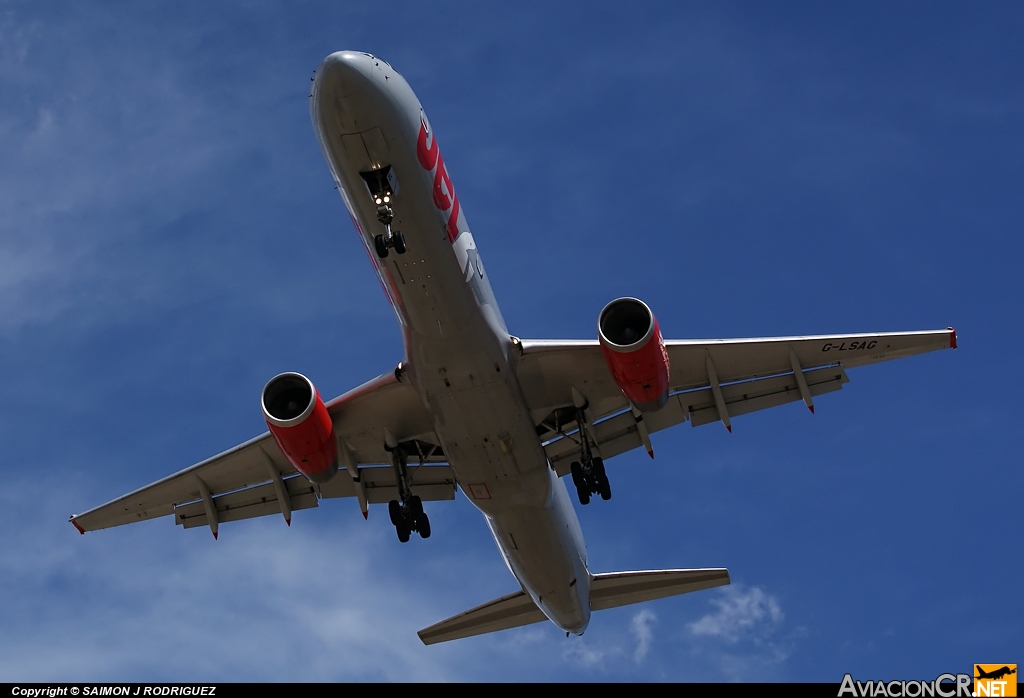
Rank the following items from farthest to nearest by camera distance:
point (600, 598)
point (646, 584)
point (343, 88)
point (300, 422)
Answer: point (600, 598)
point (646, 584)
point (300, 422)
point (343, 88)

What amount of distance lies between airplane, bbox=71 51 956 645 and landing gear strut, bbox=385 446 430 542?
37 millimetres

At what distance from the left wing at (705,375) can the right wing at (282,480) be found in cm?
278

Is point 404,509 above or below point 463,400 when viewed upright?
below

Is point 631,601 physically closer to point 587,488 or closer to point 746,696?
point 587,488

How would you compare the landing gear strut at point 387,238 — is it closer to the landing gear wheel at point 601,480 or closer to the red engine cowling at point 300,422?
the red engine cowling at point 300,422

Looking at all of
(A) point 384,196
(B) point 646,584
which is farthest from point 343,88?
(B) point 646,584

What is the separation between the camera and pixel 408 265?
57.4 ft

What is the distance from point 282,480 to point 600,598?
8669mm

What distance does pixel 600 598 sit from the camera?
25.9m

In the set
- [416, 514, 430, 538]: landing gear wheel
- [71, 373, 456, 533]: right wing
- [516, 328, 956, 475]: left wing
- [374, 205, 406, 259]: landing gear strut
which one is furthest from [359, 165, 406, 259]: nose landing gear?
[416, 514, 430, 538]: landing gear wheel

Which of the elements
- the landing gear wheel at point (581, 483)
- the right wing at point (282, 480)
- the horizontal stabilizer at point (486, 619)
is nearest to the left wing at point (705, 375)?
the landing gear wheel at point (581, 483)

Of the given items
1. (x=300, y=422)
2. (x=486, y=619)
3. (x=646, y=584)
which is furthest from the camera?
(x=486, y=619)

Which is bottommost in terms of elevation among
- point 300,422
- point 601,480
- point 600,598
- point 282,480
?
point 600,598

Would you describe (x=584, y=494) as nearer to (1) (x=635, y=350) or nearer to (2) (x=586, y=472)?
(2) (x=586, y=472)
